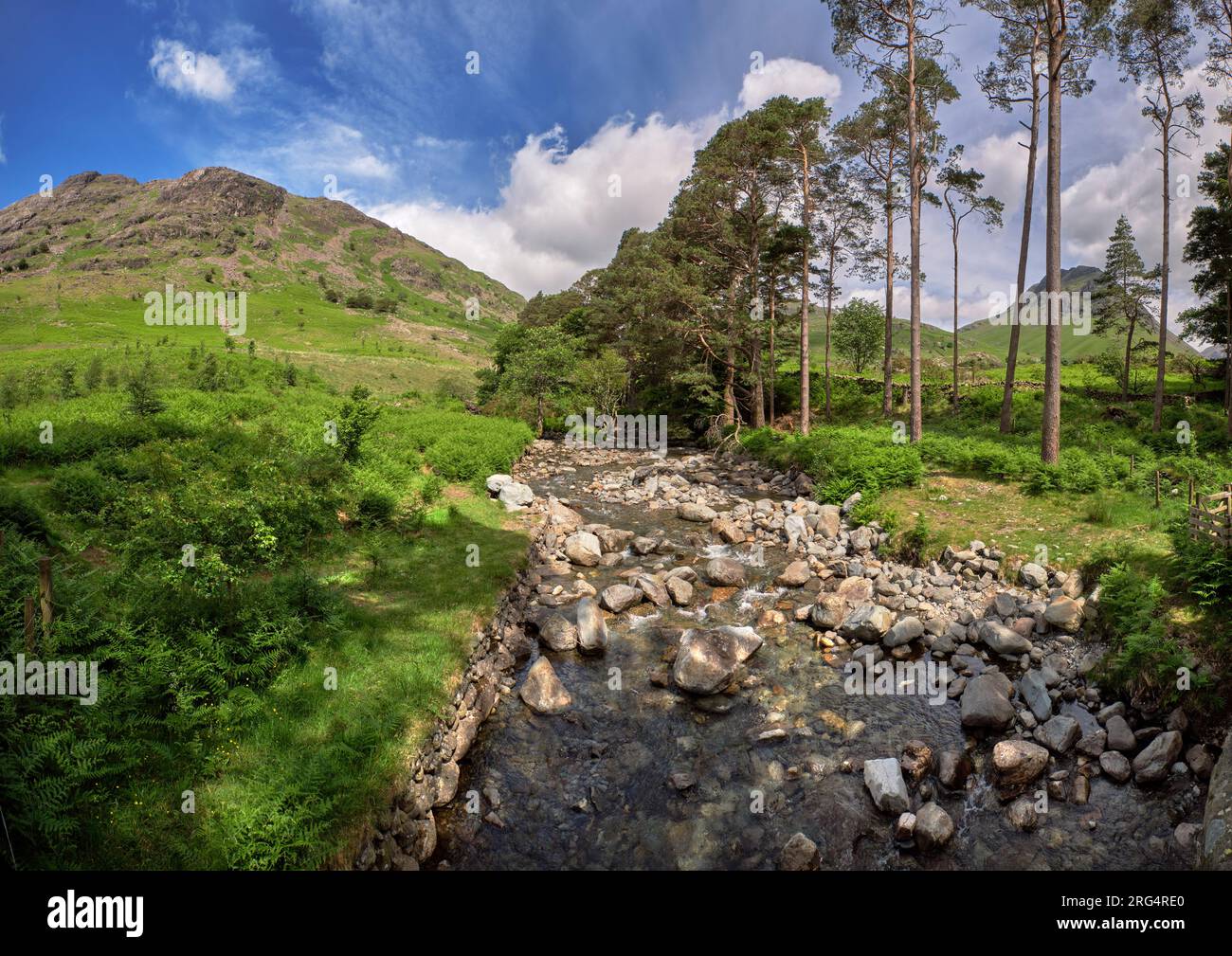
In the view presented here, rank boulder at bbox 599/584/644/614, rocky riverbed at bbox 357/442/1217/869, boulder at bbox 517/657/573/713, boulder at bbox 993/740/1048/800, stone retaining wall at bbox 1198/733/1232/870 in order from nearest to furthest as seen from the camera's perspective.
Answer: stone retaining wall at bbox 1198/733/1232/870 < rocky riverbed at bbox 357/442/1217/869 < boulder at bbox 993/740/1048/800 < boulder at bbox 517/657/573/713 < boulder at bbox 599/584/644/614

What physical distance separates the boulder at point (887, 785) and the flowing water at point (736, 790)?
18 centimetres

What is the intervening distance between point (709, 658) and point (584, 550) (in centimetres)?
703

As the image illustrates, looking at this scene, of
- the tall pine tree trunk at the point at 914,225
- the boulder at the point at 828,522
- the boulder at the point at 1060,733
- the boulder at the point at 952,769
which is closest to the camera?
the boulder at the point at 952,769

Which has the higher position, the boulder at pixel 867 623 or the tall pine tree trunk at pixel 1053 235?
the tall pine tree trunk at pixel 1053 235

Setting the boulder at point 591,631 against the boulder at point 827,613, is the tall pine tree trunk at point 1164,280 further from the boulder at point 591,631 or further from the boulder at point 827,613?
the boulder at point 591,631

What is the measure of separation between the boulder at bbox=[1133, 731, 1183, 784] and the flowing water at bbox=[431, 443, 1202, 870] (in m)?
0.17

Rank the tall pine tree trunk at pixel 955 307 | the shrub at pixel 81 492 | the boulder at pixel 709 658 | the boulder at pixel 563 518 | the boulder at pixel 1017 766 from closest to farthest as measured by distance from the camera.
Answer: the boulder at pixel 1017 766, the boulder at pixel 709 658, the shrub at pixel 81 492, the boulder at pixel 563 518, the tall pine tree trunk at pixel 955 307

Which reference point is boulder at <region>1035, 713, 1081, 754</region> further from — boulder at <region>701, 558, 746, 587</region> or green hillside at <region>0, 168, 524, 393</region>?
green hillside at <region>0, 168, 524, 393</region>

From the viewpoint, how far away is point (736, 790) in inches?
304

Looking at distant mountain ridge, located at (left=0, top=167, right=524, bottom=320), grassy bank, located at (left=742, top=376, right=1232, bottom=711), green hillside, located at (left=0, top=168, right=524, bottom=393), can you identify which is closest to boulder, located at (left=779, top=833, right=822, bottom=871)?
grassy bank, located at (left=742, top=376, right=1232, bottom=711)

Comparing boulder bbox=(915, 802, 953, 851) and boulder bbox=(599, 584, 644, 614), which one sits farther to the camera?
boulder bbox=(599, 584, 644, 614)

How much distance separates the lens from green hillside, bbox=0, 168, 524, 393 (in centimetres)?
6438

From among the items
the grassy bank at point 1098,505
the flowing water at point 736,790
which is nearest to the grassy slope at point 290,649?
the flowing water at point 736,790

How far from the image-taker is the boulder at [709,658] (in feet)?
32.9
